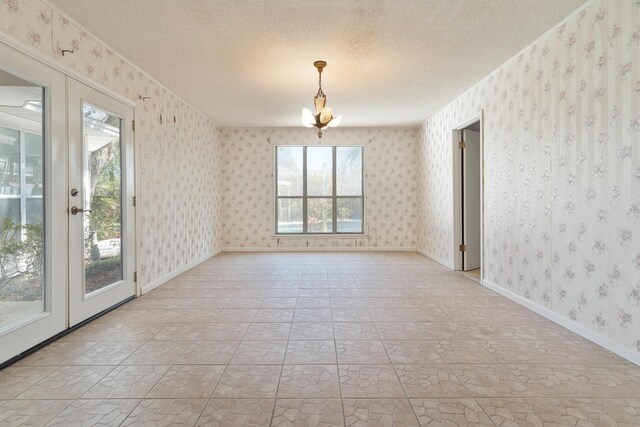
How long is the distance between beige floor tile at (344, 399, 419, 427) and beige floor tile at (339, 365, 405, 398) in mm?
60

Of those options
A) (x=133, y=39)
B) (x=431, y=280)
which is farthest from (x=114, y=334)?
(x=431, y=280)

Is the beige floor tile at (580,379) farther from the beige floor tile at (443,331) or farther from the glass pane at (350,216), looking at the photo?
the glass pane at (350,216)

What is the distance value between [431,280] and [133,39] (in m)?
4.19

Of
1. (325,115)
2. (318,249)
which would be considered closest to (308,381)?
(325,115)

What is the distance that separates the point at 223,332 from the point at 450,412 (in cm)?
171

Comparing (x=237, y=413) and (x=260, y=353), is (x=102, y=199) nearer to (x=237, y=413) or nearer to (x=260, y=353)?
(x=260, y=353)

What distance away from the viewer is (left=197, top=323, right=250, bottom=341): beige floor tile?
2.49m

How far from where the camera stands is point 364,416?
159cm

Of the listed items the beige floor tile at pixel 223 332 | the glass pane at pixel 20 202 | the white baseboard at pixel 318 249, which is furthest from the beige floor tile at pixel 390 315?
the white baseboard at pixel 318 249

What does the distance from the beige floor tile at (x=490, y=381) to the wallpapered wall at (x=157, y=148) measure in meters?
3.34

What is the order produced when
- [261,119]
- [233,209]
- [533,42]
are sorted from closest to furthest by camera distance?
[533,42]
[261,119]
[233,209]

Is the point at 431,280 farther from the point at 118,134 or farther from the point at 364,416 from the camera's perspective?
the point at 118,134

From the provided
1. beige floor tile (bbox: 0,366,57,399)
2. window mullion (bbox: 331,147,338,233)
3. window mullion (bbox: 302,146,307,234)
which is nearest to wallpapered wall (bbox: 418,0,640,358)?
window mullion (bbox: 331,147,338,233)

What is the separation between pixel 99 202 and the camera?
118 inches
